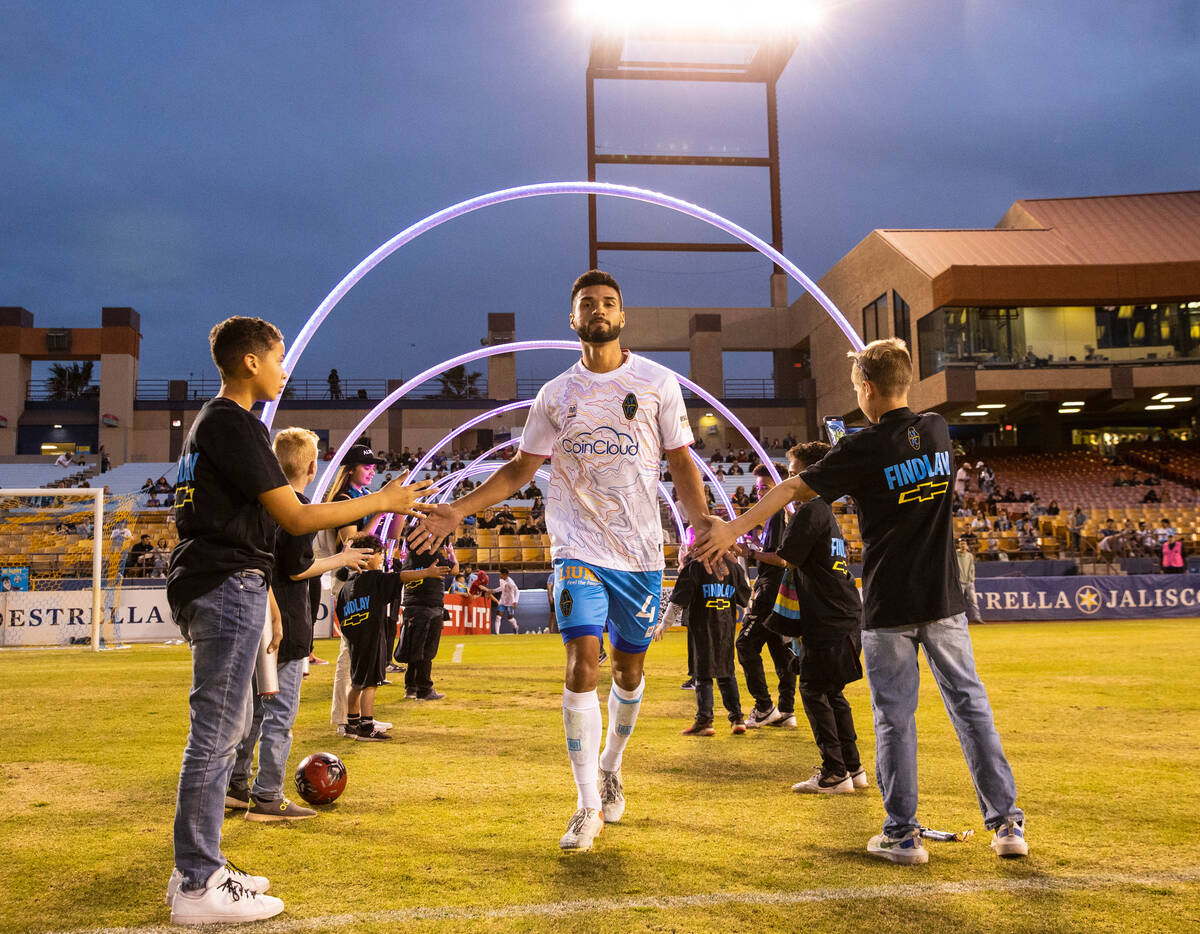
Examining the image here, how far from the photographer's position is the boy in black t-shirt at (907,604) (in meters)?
4.29

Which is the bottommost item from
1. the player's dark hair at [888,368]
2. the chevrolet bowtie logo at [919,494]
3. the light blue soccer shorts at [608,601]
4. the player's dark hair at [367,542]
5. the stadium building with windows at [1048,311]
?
the light blue soccer shorts at [608,601]

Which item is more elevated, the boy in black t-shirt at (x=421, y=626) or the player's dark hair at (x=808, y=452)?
the player's dark hair at (x=808, y=452)

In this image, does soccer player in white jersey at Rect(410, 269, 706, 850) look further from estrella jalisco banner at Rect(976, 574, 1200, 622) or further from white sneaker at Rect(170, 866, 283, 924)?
estrella jalisco banner at Rect(976, 574, 1200, 622)

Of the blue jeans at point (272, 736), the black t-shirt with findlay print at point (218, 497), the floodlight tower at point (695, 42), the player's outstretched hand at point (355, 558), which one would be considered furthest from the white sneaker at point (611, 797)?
the floodlight tower at point (695, 42)

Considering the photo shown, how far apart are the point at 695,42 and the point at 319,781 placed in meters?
48.6

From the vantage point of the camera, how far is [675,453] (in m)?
5.15

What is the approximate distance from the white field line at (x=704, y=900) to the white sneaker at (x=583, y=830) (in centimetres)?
76

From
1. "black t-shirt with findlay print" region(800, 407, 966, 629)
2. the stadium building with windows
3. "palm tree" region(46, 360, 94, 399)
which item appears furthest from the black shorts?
"palm tree" region(46, 360, 94, 399)

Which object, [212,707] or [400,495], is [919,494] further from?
[212,707]

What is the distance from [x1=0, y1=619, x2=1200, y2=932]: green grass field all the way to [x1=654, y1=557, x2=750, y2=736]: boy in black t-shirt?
0.26m

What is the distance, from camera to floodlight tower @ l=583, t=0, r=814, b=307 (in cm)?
4516

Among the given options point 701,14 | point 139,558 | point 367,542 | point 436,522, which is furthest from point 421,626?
point 701,14

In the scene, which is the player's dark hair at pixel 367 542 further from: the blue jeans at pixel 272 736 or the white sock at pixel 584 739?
the white sock at pixel 584 739

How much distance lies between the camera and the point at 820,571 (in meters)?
6.42
